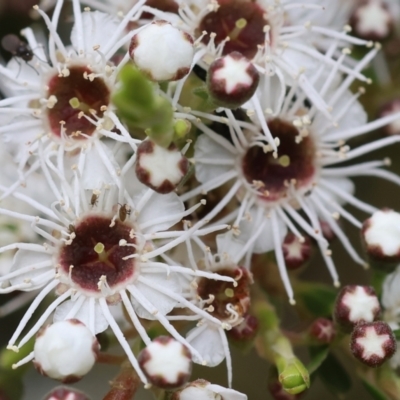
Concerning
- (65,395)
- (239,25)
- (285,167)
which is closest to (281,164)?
(285,167)

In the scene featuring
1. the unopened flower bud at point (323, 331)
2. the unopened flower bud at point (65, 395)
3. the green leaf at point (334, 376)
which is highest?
the unopened flower bud at point (65, 395)

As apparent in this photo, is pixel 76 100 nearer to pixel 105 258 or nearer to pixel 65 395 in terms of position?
pixel 105 258

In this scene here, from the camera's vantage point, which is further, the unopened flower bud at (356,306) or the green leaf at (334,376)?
the green leaf at (334,376)

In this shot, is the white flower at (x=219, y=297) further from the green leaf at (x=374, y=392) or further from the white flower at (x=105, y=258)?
the green leaf at (x=374, y=392)

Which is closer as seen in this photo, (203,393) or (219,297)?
(203,393)

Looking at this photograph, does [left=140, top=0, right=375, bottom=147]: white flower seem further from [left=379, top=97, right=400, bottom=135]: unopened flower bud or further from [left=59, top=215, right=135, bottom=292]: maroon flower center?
[left=59, top=215, right=135, bottom=292]: maroon flower center

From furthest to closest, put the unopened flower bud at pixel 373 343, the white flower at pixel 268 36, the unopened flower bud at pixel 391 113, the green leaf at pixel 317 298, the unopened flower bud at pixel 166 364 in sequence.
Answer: the unopened flower bud at pixel 391 113, the green leaf at pixel 317 298, the white flower at pixel 268 36, the unopened flower bud at pixel 373 343, the unopened flower bud at pixel 166 364

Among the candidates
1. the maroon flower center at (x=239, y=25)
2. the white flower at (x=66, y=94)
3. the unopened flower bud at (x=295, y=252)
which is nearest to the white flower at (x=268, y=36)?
the maroon flower center at (x=239, y=25)

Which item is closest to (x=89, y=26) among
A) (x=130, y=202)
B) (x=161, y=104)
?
(x=130, y=202)
